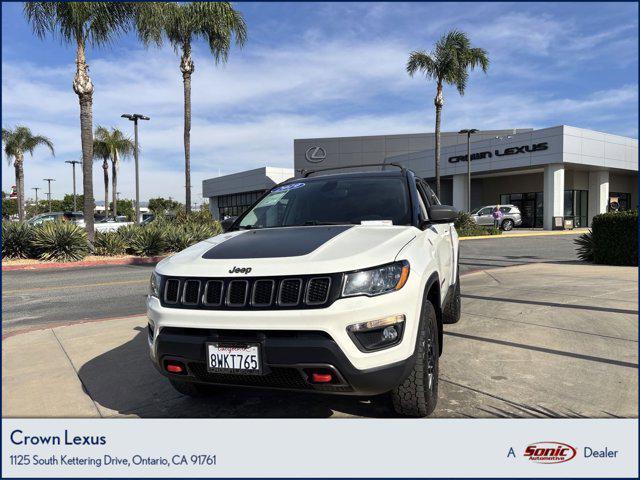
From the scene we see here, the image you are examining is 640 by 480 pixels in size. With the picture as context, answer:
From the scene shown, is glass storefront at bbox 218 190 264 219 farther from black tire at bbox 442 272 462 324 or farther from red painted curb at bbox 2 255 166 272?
black tire at bbox 442 272 462 324

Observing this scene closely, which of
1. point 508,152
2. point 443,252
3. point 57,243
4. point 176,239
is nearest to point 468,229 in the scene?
point 508,152

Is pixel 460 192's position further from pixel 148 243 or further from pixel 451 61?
pixel 148 243

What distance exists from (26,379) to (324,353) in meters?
3.17

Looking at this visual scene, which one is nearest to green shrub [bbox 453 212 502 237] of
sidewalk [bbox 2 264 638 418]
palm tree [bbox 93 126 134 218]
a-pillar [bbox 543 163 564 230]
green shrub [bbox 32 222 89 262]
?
→ a-pillar [bbox 543 163 564 230]

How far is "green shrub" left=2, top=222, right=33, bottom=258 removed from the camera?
1478cm

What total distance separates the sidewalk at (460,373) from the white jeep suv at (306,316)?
0.70 meters

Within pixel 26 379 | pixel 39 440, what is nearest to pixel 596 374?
pixel 39 440

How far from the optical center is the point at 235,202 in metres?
60.6

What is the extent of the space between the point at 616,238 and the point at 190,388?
446 inches

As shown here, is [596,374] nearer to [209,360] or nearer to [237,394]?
[237,394]

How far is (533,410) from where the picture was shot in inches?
131

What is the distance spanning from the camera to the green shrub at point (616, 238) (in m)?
11.1

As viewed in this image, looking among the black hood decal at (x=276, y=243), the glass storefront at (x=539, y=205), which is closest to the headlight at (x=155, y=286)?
the black hood decal at (x=276, y=243)

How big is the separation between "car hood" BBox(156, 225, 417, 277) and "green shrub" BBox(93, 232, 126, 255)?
553 inches
